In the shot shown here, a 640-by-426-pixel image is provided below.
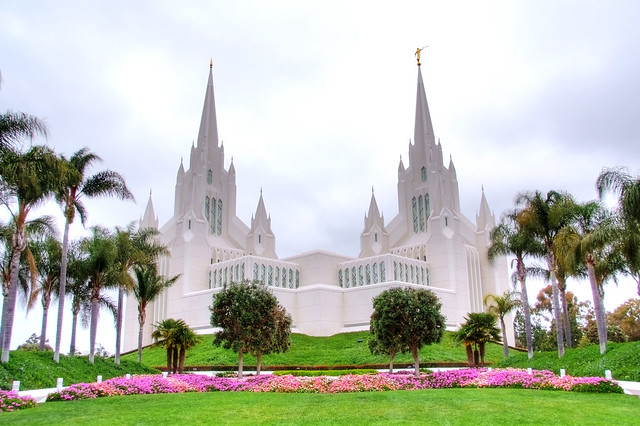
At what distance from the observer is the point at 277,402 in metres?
13.6

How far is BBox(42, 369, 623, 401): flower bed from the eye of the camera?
1552 cm

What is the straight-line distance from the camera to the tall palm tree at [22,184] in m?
17.8

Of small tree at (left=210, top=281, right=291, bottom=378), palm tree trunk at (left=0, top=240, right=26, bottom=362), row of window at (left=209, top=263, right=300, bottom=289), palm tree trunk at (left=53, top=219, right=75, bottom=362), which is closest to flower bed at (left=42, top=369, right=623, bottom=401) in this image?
small tree at (left=210, top=281, right=291, bottom=378)

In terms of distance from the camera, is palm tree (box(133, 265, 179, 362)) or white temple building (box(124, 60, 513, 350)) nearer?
palm tree (box(133, 265, 179, 362))

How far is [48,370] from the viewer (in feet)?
66.8

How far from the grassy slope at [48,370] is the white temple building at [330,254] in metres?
19.1

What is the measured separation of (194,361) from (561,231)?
22.4 m

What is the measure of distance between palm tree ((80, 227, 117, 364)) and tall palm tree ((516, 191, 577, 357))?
18533mm

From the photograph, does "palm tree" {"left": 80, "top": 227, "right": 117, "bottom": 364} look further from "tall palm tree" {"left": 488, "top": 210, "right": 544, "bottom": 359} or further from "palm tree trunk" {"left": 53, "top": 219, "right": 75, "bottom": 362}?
"tall palm tree" {"left": 488, "top": 210, "right": 544, "bottom": 359}

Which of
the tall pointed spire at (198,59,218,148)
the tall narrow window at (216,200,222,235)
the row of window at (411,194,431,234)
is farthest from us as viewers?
the tall pointed spire at (198,59,218,148)

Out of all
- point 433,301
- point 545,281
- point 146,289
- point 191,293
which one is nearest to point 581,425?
point 433,301

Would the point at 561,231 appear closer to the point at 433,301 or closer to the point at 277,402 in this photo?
the point at 433,301

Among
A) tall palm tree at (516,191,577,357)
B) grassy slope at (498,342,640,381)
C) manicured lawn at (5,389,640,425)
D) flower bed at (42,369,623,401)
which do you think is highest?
tall palm tree at (516,191,577,357)

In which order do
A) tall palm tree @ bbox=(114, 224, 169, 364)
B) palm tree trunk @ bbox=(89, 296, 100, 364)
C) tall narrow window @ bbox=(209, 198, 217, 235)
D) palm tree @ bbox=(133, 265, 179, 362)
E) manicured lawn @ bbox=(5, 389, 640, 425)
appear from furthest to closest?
tall narrow window @ bbox=(209, 198, 217, 235)
palm tree @ bbox=(133, 265, 179, 362)
tall palm tree @ bbox=(114, 224, 169, 364)
palm tree trunk @ bbox=(89, 296, 100, 364)
manicured lawn @ bbox=(5, 389, 640, 425)
